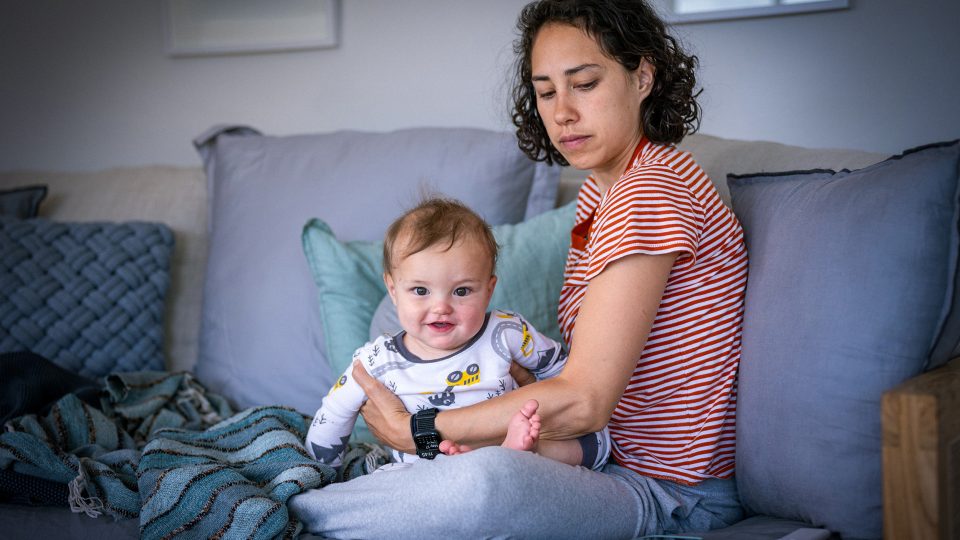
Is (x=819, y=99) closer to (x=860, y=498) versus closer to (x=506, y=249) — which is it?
(x=506, y=249)

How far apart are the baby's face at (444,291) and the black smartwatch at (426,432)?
114mm

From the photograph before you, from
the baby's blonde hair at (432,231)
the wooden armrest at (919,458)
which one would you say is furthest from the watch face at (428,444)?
the wooden armrest at (919,458)

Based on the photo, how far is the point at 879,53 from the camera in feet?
6.45

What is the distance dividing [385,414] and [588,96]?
62cm

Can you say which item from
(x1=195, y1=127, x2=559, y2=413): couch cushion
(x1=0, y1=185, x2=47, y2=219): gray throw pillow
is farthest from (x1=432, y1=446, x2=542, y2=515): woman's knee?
(x1=0, y1=185, x2=47, y2=219): gray throw pillow

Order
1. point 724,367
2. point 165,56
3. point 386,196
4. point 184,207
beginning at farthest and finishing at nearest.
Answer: point 165,56
point 184,207
point 386,196
point 724,367

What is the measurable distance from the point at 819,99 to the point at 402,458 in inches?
52.3

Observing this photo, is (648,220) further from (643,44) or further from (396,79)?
(396,79)

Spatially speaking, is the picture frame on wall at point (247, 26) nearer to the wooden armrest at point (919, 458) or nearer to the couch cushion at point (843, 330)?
the couch cushion at point (843, 330)

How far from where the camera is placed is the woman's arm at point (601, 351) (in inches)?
48.9

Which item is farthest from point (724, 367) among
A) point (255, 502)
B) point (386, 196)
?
point (386, 196)

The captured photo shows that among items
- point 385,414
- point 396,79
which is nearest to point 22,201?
point 396,79

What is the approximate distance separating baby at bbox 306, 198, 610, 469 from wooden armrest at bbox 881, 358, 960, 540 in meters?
0.45

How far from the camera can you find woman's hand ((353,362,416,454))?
1363mm
